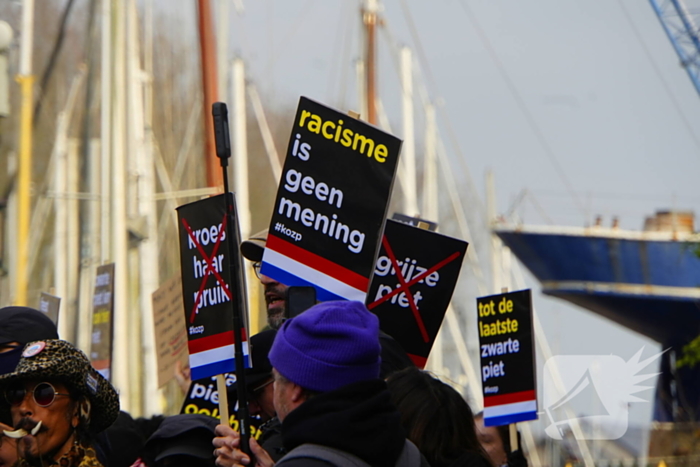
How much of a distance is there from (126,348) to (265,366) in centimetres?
1351

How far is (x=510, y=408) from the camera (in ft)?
22.7

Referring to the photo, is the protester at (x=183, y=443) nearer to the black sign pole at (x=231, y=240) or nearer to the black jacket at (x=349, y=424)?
the black sign pole at (x=231, y=240)

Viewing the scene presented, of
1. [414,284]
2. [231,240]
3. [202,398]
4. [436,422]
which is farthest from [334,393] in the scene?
[202,398]

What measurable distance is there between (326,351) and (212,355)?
4.49 ft

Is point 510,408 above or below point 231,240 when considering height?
below

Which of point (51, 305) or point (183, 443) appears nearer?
point (183, 443)

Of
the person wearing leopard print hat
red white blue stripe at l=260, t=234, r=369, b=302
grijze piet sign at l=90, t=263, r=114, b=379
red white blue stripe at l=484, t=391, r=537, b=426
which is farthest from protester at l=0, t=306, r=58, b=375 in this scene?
grijze piet sign at l=90, t=263, r=114, b=379

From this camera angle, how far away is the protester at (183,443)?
173 inches

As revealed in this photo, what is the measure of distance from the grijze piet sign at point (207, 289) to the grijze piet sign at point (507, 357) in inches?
105

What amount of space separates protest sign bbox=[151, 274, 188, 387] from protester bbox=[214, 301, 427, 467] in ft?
17.9

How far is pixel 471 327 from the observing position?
44.4 m

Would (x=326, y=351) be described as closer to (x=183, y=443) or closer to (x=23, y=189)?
(x=183, y=443)

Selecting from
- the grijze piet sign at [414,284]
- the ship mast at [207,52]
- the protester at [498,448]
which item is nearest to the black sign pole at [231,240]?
the grijze piet sign at [414,284]

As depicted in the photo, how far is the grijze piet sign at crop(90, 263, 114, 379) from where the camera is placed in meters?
10.4
